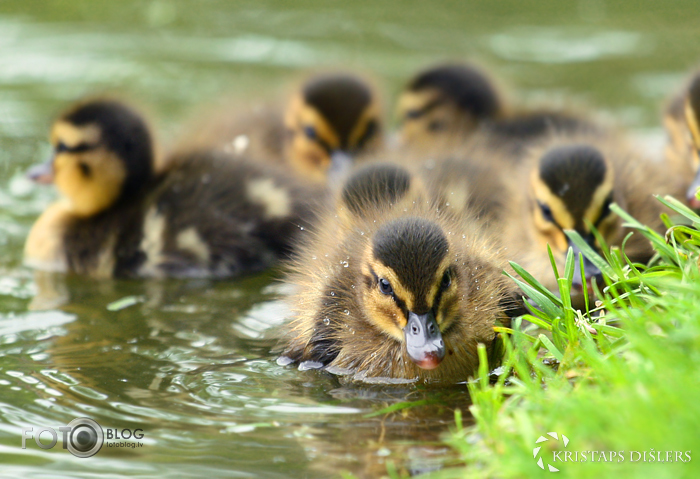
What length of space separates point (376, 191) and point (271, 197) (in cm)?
111

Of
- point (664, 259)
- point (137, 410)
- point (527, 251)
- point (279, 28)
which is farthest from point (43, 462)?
point (279, 28)

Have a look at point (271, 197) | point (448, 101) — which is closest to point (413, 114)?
point (448, 101)

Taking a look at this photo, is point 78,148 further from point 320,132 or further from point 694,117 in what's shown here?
point 694,117

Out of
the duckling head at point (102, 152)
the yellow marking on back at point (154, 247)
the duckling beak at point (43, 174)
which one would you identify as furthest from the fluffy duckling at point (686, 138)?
the duckling beak at point (43, 174)

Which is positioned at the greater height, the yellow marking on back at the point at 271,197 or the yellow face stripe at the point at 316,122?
the yellow face stripe at the point at 316,122

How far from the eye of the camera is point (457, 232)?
300 cm

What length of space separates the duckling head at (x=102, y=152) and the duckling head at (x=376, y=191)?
1.35 meters

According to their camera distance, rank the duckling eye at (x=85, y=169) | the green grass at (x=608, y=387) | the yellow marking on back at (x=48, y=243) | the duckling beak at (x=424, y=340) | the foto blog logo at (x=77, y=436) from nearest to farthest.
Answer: the green grass at (x=608, y=387), the foto blog logo at (x=77, y=436), the duckling beak at (x=424, y=340), the yellow marking on back at (x=48, y=243), the duckling eye at (x=85, y=169)

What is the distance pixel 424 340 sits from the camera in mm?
2600

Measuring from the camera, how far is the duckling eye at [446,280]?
107 inches

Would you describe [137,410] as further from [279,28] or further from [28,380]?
[279,28]

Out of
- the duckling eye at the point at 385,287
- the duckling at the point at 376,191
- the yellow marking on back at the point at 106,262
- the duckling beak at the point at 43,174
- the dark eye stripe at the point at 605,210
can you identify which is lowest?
the duckling eye at the point at 385,287

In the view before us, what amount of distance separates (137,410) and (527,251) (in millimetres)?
1721

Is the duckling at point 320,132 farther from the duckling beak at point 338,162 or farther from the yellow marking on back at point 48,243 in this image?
the yellow marking on back at point 48,243
